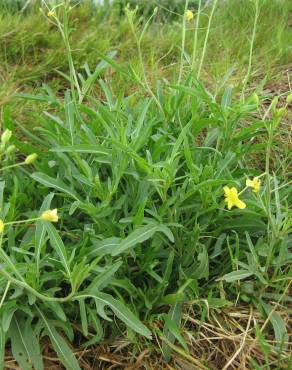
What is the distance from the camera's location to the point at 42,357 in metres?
1.65

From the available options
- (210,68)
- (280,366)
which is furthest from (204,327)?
(210,68)

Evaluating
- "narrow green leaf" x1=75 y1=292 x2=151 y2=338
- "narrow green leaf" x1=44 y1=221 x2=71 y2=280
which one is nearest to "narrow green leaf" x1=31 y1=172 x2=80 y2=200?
"narrow green leaf" x1=44 y1=221 x2=71 y2=280

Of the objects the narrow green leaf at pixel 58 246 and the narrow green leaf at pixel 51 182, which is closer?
the narrow green leaf at pixel 58 246

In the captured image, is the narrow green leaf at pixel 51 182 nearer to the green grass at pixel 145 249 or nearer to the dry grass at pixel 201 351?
the green grass at pixel 145 249

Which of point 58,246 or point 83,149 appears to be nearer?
point 58,246

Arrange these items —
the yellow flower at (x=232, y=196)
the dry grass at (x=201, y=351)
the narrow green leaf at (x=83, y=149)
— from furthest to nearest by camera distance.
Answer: the narrow green leaf at (x=83, y=149) → the dry grass at (x=201, y=351) → the yellow flower at (x=232, y=196)

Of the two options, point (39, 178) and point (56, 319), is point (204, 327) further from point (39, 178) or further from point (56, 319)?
point (39, 178)

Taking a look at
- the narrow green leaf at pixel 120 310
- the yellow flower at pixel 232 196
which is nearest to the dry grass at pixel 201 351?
the narrow green leaf at pixel 120 310

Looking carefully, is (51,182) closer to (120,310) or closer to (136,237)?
(136,237)

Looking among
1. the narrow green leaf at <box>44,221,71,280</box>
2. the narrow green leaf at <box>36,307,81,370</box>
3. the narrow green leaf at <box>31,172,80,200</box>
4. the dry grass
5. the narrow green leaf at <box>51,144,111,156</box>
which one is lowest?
the dry grass

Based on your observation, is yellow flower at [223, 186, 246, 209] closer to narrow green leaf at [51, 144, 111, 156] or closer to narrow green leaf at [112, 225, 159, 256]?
narrow green leaf at [112, 225, 159, 256]

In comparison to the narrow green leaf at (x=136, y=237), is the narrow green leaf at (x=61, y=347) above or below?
below

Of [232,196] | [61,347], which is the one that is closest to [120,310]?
[61,347]

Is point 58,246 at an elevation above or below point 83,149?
below
